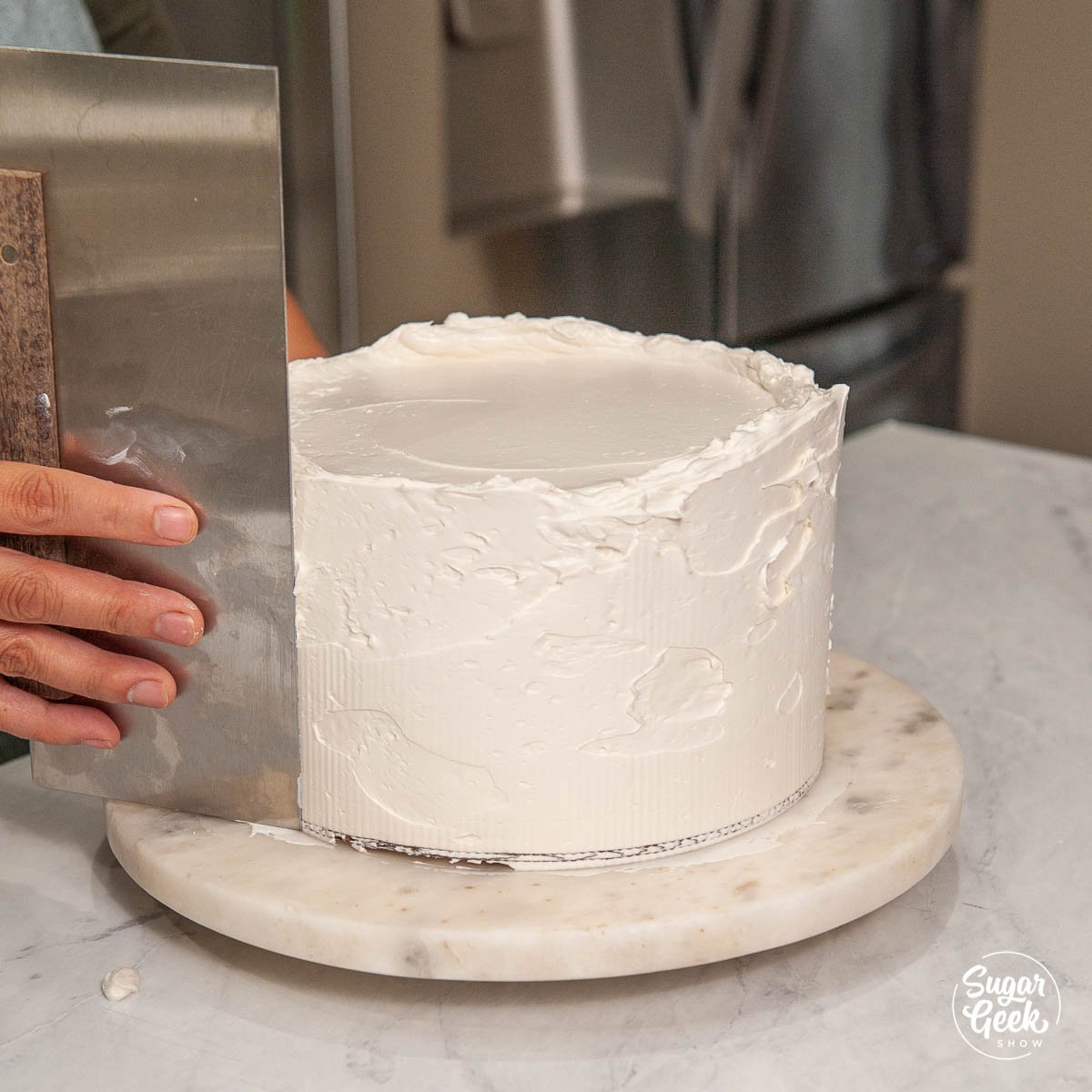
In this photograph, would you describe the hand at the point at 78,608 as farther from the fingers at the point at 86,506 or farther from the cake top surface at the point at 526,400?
the cake top surface at the point at 526,400

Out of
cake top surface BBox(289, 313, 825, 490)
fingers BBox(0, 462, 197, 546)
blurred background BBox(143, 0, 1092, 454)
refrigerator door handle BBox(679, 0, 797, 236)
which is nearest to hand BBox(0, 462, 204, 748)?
fingers BBox(0, 462, 197, 546)

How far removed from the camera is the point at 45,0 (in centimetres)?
122

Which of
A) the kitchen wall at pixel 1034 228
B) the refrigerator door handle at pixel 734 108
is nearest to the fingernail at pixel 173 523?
the refrigerator door handle at pixel 734 108

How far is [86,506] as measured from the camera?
707 millimetres

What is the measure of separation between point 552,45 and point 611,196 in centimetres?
26

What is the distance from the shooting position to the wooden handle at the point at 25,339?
689 millimetres

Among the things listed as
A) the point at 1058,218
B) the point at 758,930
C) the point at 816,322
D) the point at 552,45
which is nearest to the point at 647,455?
the point at 758,930

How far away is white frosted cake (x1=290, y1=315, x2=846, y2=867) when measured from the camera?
70cm

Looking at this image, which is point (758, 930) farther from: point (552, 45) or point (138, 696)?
point (552, 45)

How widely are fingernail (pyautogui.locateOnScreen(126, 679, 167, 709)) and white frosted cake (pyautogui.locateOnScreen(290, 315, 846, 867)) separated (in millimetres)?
77

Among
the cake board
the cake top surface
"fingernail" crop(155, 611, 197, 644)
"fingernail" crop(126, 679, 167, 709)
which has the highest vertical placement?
the cake top surface

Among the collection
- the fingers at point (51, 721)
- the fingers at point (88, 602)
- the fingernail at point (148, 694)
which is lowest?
the fingers at point (51, 721)

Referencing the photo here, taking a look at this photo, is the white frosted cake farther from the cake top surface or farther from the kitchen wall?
the kitchen wall

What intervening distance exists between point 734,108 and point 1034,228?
3.30 feet
